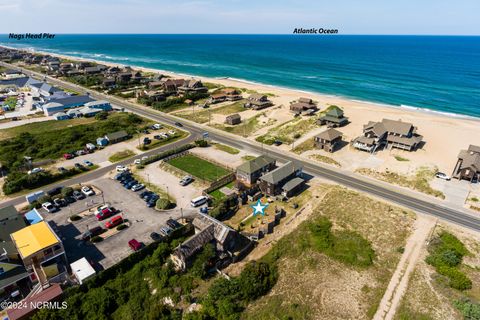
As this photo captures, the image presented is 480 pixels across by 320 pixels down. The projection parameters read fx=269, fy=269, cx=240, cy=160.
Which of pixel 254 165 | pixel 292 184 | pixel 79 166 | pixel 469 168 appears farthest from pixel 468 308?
pixel 79 166

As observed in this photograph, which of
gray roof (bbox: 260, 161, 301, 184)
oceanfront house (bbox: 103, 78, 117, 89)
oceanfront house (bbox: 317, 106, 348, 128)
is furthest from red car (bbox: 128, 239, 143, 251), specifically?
oceanfront house (bbox: 103, 78, 117, 89)

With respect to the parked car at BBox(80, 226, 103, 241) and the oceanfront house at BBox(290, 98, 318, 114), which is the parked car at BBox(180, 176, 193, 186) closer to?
the parked car at BBox(80, 226, 103, 241)

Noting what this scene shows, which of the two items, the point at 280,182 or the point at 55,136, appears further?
the point at 55,136

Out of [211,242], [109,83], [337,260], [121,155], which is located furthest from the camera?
[109,83]

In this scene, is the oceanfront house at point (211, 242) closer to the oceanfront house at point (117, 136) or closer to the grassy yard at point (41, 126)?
the oceanfront house at point (117, 136)

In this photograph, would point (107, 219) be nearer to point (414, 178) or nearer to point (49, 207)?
point (49, 207)

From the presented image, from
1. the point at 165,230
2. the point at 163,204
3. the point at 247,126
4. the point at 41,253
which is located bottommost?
the point at 165,230

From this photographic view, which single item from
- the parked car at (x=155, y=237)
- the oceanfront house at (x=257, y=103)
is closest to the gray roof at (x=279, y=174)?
the parked car at (x=155, y=237)
